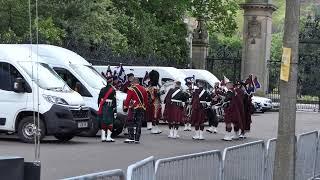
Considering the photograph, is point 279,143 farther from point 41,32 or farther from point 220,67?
point 220,67

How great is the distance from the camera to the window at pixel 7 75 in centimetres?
1772

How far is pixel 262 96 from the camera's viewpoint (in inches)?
1567

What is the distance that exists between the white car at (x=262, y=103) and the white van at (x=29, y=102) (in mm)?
21014

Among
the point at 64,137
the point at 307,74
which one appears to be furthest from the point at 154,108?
the point at 307,74

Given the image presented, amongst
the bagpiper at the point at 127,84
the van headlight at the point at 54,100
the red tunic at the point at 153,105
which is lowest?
the red tunic at the point at 153,105

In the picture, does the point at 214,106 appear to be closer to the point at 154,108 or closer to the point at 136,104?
the point at 154,108

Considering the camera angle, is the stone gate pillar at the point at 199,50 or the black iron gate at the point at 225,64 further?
the stone gate pillar at the point at 199,50

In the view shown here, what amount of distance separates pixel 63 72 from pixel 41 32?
9532 millimetres

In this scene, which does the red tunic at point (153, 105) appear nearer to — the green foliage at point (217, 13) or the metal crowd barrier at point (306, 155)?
the metal crowd barrier at point (306, 155)

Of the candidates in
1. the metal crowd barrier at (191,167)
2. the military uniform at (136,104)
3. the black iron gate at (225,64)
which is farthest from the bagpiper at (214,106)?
the black iron gate at (225,64)

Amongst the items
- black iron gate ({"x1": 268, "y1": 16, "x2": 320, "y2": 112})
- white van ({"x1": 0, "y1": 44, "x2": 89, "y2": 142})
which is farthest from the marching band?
black iron gate ({"x1": 268, "y1": 16, "x2": 320, "y2": 112})

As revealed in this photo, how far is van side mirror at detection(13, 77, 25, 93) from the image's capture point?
56.9ft

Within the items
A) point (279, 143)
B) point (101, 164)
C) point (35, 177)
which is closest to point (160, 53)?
point (101, 164)

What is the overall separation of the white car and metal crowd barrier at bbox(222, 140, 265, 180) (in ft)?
91.8
